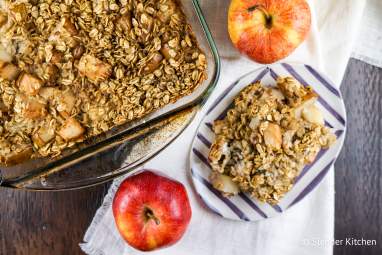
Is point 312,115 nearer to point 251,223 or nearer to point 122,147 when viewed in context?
point 251,223

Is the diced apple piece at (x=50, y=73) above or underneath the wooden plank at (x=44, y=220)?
above

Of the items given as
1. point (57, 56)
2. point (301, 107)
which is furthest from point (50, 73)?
point (301, 107)

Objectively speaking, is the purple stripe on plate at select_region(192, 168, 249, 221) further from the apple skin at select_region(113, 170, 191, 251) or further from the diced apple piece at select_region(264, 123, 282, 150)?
the diced apple piece at select_region(264, 123, 282, 150)

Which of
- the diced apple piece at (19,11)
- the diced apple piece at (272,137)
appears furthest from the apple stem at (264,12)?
the diced apple piece at (19,11)

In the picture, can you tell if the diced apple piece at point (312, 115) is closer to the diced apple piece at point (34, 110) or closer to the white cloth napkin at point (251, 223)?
the white cloth napkin at point (251, 223)

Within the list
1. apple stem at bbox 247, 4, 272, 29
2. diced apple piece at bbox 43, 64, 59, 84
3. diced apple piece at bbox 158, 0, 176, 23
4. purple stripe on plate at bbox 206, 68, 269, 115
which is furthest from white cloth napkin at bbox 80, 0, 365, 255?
diced apple piece at bbox 43, 64, 59, 84

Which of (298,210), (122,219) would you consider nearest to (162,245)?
(122,219)
